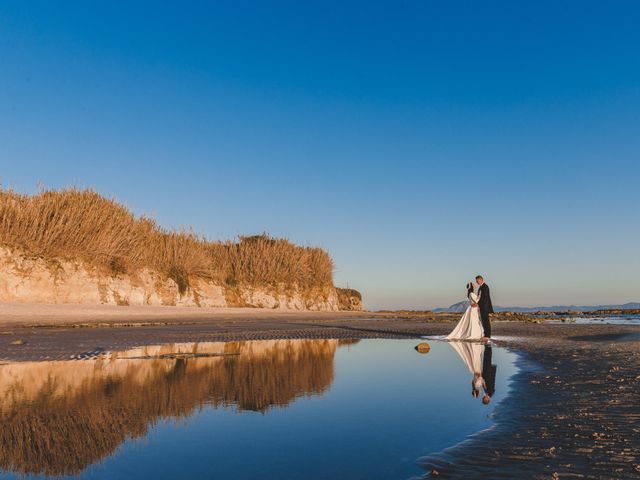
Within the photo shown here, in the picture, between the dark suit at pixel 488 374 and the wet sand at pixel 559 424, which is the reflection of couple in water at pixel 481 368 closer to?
the dark suit at pixel 488 374

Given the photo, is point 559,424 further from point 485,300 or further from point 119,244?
point 119,244

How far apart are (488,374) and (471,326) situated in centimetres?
745

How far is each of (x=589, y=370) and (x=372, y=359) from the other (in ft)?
12.3

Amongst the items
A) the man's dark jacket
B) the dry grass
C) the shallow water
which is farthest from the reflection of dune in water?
the dry grass

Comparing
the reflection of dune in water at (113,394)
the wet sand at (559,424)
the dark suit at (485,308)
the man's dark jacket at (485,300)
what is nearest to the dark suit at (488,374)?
the wet sand at (559,424)

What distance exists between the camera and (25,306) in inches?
798

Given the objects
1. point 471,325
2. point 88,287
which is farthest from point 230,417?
point 88,287

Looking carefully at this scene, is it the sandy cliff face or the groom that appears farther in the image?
the sandy cliff face

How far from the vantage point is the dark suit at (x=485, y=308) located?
47.3 ft

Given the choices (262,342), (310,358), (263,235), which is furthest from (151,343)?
(263,235)

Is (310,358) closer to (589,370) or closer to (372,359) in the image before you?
(372,359)

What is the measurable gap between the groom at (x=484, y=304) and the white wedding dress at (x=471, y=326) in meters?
0.16

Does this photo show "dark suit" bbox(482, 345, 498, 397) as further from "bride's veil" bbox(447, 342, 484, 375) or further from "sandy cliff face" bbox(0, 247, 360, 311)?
"sandy cliff face" bbox(0, 247, 360, 311)

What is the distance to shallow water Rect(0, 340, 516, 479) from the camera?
3299mm
